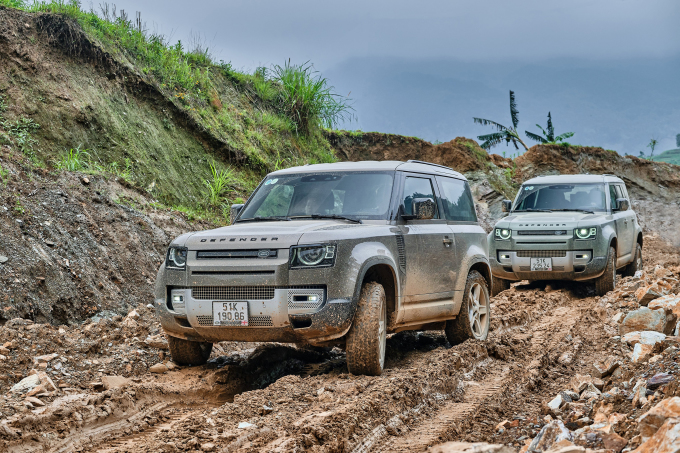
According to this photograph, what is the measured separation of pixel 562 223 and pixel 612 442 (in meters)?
8.12

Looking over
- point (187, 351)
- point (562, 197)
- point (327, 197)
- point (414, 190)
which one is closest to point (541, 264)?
point (562, 197)

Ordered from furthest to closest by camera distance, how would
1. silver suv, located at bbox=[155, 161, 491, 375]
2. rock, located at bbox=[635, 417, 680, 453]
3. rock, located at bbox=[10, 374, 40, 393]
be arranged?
silver suv, located at bbox=[155, 161, 491, 375] < rock, located at bbox=[10, 374, 40, 393] < rock, located at bbox=[635, 417, 680, 453]

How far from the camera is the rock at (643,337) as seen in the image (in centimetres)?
596

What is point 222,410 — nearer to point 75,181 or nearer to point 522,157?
point 75,181

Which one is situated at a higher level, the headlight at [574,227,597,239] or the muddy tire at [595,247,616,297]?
the headlight at [574,227,597,239]

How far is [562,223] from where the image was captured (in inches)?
428

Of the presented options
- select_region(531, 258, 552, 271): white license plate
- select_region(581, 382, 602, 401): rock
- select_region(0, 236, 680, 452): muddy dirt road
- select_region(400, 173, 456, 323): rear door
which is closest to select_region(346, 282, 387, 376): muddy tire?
select_region(0, 236, 680, 452): muddy dirt road

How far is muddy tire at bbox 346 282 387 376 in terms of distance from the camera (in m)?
5.23

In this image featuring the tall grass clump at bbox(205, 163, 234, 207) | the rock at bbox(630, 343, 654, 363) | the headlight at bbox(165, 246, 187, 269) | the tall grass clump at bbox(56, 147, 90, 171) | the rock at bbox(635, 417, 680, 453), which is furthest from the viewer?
the tall grass clump at bbox(205, 163, 234, 207)

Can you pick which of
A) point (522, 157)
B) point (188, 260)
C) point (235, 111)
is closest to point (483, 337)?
point (188, 260)

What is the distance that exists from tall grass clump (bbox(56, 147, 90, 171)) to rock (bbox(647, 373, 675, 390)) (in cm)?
881

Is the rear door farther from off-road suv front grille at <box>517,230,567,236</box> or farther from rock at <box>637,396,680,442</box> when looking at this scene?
off-road suv front grille at <box>517,230,567,236</box>

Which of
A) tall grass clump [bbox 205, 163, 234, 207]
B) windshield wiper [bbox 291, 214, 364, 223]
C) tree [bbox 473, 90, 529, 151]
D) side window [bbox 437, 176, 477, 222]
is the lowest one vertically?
windshield wiper [bbox 291, 214, 364, 223]

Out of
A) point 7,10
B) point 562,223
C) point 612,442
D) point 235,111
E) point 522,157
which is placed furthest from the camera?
point 522,157
